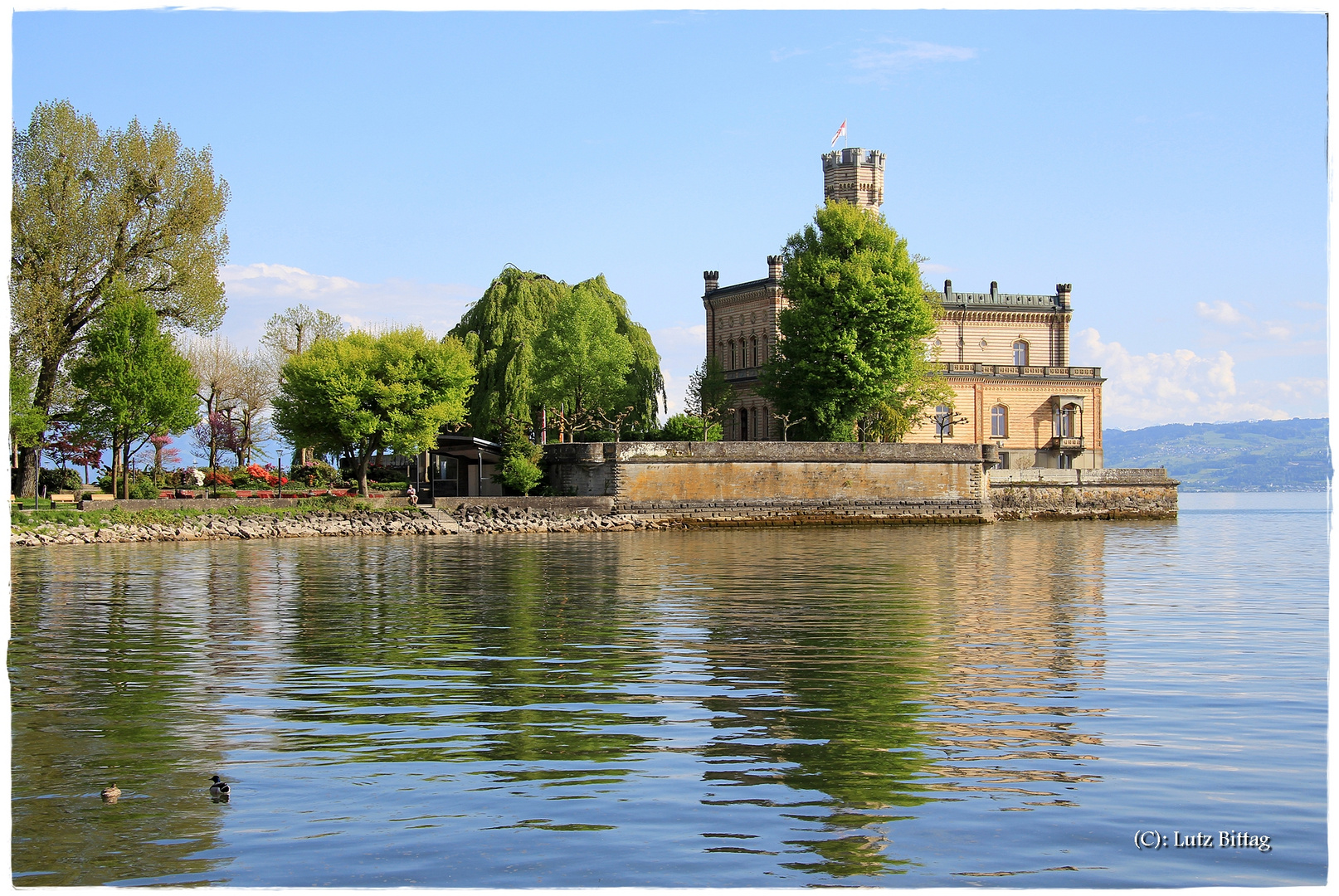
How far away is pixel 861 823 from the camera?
26.6 ft

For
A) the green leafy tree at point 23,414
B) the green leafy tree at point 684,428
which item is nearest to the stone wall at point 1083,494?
the green leafy tree at point 684,428

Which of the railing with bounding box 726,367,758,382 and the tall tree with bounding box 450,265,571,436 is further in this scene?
the railing with bounding box 726,367,758,382

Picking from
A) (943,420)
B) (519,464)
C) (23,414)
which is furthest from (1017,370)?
(23,414)

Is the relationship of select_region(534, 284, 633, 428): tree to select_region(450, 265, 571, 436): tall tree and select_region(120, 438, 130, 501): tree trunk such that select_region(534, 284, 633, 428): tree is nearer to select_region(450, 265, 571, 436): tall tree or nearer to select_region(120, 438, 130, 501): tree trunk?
select_region(450, 265, 571, 436): tall tree

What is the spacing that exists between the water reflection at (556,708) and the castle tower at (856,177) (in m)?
49.8

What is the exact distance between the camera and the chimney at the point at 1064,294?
75562 mm

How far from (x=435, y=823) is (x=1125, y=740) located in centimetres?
593

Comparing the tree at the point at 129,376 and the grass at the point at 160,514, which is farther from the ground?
the tree at the point at 129,376

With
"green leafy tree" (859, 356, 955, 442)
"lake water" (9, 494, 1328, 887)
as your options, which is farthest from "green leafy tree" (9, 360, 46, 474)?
"green leafy tree" (859, 356, 955, 442)

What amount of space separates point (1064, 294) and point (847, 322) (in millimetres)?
24743

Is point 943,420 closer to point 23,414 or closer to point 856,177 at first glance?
point 856,177

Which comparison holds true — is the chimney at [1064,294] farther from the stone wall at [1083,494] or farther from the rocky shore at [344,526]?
the rocky shore at [344,526]

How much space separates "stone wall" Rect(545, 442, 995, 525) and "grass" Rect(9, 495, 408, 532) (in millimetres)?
8651

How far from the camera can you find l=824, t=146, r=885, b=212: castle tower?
71.7 metres
